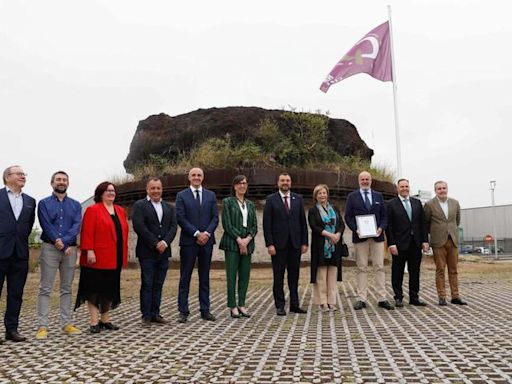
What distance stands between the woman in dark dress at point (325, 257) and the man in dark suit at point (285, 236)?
0.59ft

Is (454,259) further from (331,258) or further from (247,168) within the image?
(247,168)

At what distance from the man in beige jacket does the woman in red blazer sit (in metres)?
4.09

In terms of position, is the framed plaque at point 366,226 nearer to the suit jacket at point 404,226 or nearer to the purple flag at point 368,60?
the suit jacket at point 404,226

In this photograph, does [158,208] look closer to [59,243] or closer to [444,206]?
[59,243]

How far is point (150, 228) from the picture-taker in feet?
19.2

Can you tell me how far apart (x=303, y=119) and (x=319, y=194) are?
7.24 metres

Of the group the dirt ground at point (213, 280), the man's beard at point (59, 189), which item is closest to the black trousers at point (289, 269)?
the man's beard at point (59, 189)

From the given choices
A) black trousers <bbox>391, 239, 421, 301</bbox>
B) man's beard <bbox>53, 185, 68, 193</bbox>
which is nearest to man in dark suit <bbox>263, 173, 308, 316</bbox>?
black trousers <bbox>391, 239, 421, 301</bbox>

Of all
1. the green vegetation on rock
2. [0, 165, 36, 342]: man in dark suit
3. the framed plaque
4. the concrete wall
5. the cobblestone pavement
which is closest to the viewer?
the cobblestone pavement

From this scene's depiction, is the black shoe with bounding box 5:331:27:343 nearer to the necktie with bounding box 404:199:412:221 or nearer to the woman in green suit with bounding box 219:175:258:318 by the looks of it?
the woman in green suit with bounding box 219:175:258:318

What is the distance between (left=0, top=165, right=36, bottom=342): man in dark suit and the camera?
15.9ft

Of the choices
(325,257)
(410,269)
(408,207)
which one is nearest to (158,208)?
(325,257)

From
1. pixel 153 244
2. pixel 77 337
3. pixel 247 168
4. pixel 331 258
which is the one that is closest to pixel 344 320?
pixel 331 258

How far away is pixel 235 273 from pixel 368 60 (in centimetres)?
874
